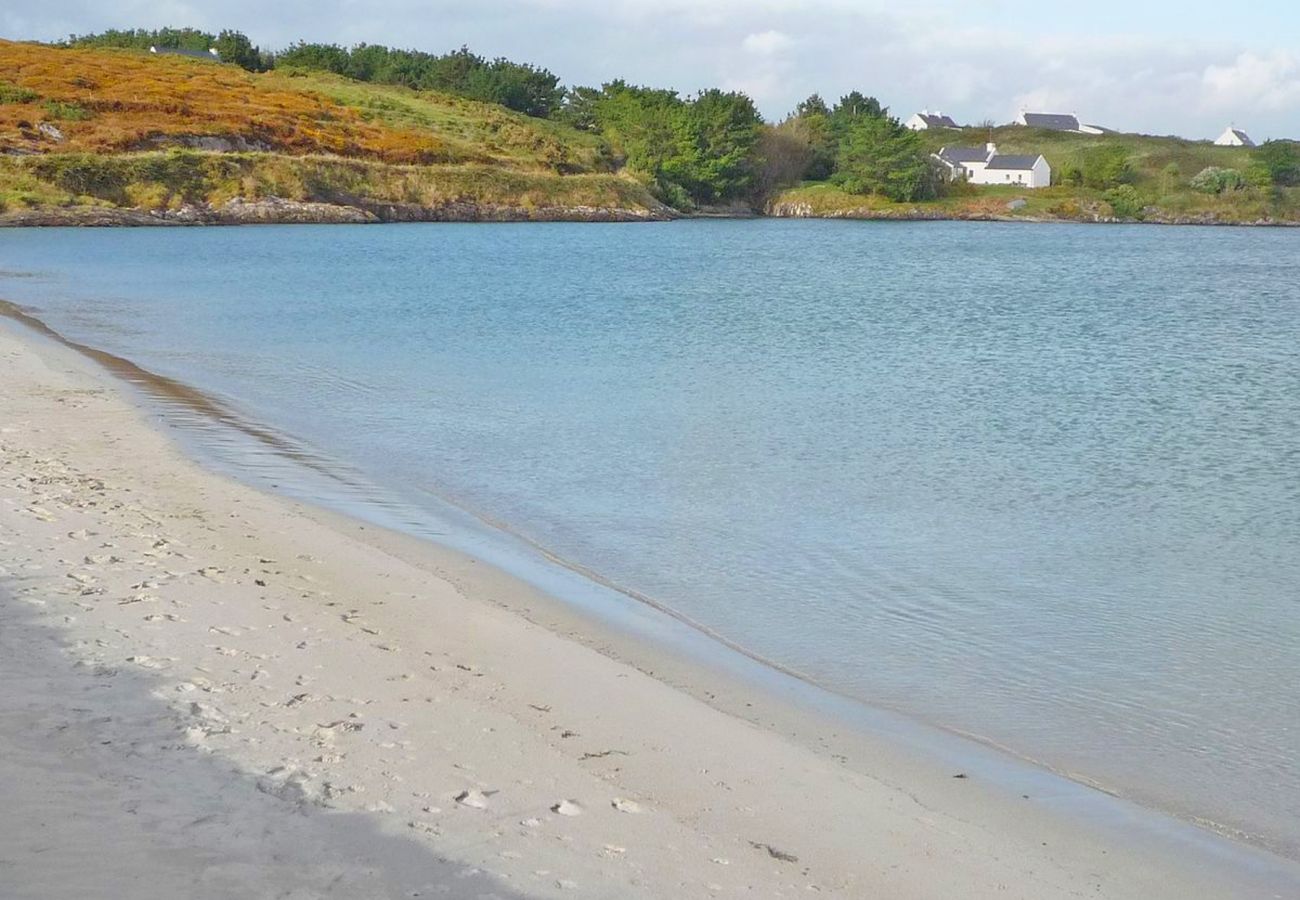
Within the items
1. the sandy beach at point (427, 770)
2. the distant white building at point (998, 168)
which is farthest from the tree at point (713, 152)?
the sandy beach at point (427, 770)

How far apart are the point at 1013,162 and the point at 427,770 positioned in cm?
11715

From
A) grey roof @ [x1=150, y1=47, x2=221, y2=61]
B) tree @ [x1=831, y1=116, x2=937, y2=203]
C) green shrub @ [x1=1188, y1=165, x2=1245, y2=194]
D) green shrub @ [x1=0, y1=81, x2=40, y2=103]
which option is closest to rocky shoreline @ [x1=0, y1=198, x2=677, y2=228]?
green shrub @ [x1=0, y1=81, x2=40, y2=103]

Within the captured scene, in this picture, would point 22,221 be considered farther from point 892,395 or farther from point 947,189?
point 947,189

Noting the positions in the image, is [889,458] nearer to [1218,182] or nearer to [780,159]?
[780,159]

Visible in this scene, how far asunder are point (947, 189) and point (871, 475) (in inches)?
3895

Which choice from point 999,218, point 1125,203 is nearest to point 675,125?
point 999,218

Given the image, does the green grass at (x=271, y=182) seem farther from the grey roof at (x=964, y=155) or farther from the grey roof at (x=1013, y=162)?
the grey roof at (x=1013, y=162)

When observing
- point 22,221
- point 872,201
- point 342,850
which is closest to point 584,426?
point 342,850

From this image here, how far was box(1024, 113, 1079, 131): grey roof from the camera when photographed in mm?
150000

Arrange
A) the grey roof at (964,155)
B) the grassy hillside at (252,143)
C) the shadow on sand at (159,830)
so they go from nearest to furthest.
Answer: the shadow on sand at (159,830) < the grassy hillside at (252,143) < the grey roof at (964,155)

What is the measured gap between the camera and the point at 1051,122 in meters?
151

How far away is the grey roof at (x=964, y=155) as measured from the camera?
116875 millimetres

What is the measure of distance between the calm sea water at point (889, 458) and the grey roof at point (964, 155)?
80.3 m

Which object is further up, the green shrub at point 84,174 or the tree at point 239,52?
the tree at point 239,52
